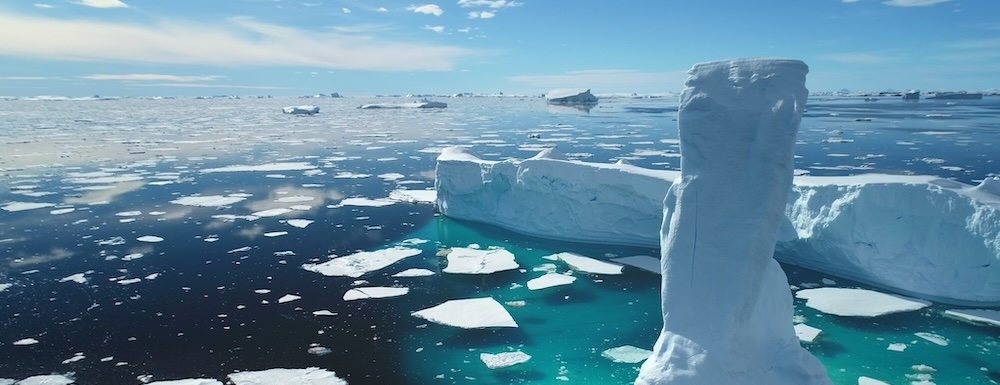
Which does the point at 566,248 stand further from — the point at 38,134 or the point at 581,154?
the point at 38,134

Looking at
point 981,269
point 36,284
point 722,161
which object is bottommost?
point 36,284

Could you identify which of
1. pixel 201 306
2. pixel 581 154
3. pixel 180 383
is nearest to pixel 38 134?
pixel 581 154

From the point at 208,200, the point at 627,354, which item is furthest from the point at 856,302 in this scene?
the point at 208,200

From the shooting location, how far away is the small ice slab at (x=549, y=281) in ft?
29.1

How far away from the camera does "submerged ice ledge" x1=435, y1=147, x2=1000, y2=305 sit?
788 cm

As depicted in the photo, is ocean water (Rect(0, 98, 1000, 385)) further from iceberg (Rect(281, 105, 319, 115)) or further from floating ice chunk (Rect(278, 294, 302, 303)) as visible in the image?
iceberg (Rect(281, 105, 319, 115))

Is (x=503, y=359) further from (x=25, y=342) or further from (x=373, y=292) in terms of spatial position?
(x=25, y=342)

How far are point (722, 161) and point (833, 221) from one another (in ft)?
16.7

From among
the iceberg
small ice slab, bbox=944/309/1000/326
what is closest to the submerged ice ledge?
small ice slab, bbox=944/309/1000/326

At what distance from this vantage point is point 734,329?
15.3 feet

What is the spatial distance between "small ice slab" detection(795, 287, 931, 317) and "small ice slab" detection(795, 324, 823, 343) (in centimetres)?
76

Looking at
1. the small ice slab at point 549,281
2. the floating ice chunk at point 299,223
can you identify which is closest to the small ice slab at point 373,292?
the small ice slab at point 549,281

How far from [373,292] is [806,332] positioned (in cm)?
580

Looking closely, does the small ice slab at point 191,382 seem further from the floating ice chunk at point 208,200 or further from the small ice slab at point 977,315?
the floating ice chunk at point 208,200
